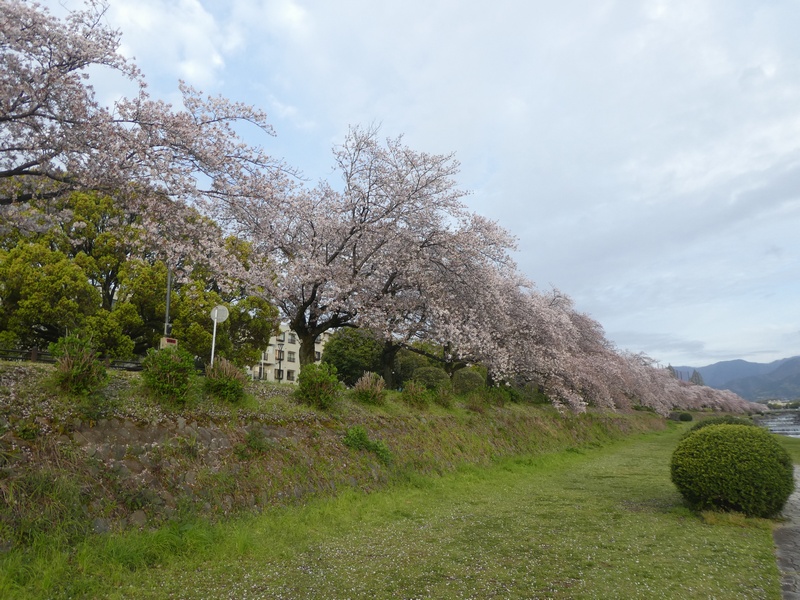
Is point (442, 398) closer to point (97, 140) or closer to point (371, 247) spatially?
point (371, 247)

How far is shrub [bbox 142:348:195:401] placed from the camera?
351 inches

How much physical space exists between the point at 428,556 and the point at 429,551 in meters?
0.25

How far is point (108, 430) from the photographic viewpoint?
293 inches

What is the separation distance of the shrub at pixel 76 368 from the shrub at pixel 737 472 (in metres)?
10.4

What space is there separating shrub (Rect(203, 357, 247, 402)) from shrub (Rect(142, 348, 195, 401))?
2.79ft

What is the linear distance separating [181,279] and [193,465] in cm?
486

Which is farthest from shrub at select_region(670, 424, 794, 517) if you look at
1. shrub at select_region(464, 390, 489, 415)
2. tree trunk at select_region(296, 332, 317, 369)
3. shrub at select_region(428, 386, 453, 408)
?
tree trunk at select_region(296, 332, 317, 369)

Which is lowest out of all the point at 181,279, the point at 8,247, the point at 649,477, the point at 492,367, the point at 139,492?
the point at 649,477

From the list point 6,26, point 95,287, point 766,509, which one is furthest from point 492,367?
point 95,287

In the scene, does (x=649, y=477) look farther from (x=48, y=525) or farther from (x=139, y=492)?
(x=48, y=525)

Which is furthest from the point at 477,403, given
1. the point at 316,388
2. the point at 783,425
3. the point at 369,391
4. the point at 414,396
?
the point at 783,425

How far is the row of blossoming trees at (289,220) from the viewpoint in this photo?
7.91m

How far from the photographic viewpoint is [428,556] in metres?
6.60

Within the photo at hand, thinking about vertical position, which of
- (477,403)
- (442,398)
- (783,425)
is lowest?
(783,425)
